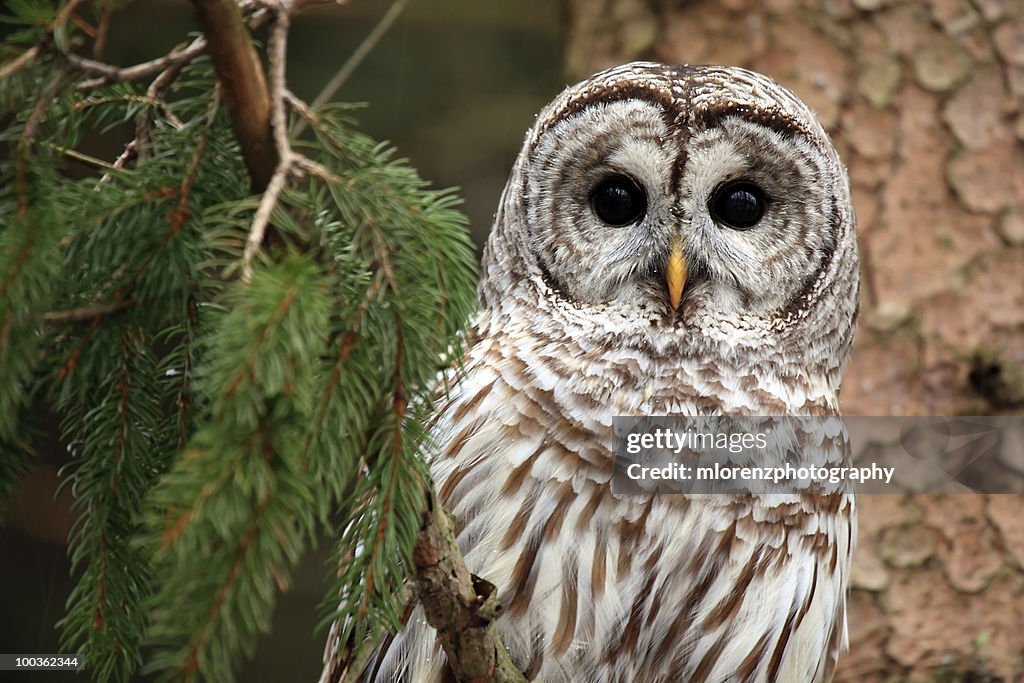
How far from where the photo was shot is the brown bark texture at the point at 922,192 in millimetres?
3236

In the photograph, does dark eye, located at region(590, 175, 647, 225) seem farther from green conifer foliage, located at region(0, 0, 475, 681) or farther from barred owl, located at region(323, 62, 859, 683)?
green conifer foliage, located at region(0, 0, 475, 681)

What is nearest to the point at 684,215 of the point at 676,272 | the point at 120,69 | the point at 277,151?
the point at 676,272

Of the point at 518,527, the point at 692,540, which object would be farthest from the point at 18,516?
the point at 692,540

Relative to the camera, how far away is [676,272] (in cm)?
210

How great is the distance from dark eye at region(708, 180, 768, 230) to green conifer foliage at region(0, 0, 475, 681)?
0.90 m

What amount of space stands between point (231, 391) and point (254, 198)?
0.25 metres

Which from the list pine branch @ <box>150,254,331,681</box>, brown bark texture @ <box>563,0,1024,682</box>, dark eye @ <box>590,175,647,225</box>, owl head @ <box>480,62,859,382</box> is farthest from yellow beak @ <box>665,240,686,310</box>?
brown bark texture @ <box>563,0,1024,682</box>

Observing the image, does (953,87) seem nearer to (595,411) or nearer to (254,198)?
(595,411)

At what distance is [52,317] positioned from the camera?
1193 mm

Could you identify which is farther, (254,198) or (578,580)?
(578,580)

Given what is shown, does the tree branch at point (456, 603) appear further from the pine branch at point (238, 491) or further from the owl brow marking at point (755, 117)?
the owl brow marking at point (755, 117)

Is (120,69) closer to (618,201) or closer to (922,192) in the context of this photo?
(618,201)

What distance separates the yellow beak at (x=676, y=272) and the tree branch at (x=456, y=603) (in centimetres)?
79

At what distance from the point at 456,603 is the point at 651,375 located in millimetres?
778
